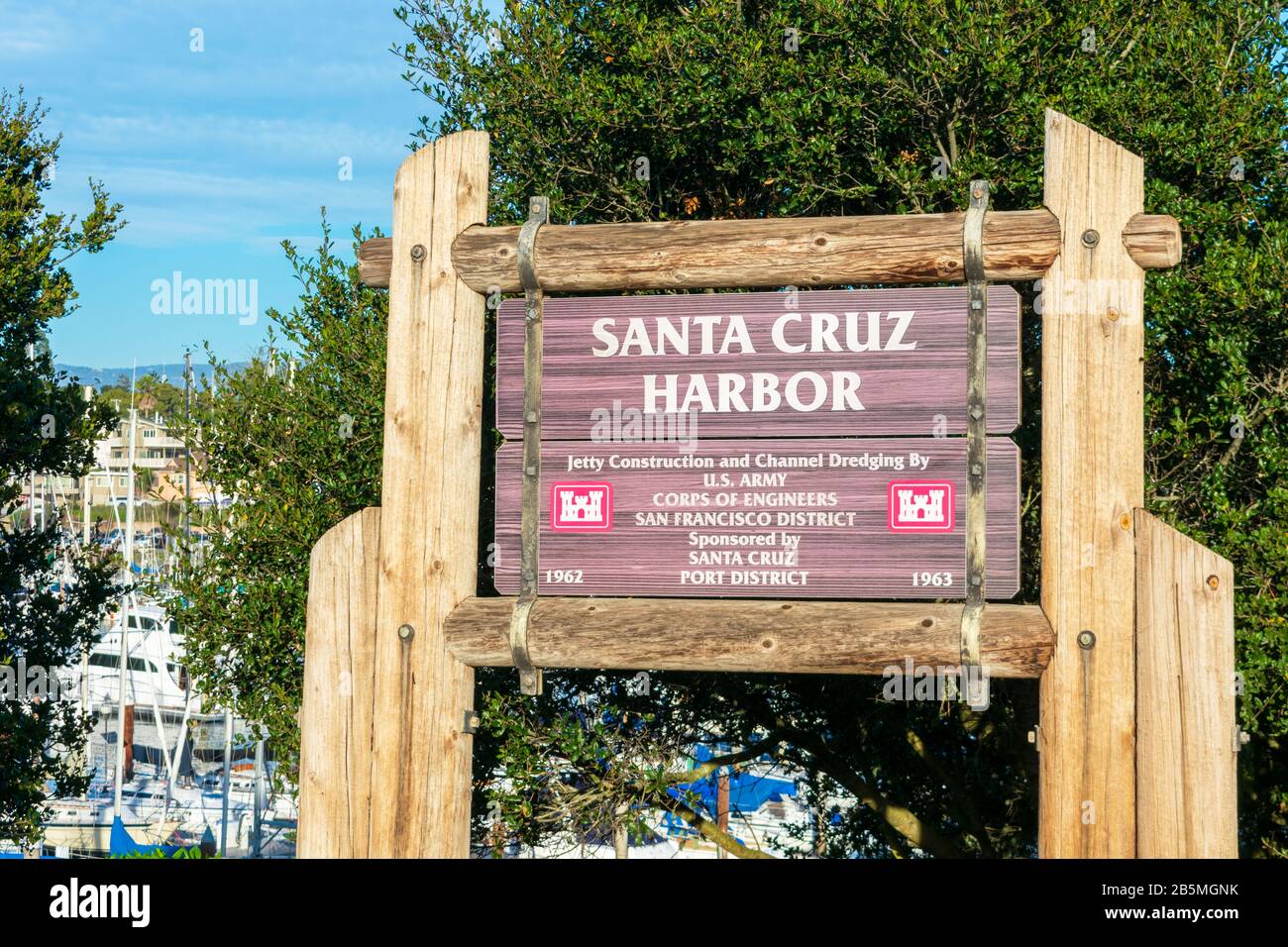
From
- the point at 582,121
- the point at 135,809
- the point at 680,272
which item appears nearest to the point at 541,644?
the point at 680,272

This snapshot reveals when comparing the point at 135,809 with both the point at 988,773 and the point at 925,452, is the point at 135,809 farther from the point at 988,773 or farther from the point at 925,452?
the point at 925,452

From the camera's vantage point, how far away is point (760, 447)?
593 cm

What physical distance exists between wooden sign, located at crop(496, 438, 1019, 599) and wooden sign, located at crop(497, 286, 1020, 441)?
115 millimetres

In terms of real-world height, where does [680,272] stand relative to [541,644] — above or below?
above

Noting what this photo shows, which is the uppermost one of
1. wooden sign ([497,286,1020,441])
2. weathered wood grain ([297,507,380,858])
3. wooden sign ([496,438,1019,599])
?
wooden sign ([497,286,1020,441])

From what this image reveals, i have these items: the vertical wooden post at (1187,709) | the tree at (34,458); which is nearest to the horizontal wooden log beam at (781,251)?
the vertical wooden post at (1187,709)

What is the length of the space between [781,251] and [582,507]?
→ 5.25 feet

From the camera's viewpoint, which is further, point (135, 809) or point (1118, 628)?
point (135, 809)

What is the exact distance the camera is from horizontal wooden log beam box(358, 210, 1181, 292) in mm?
5742

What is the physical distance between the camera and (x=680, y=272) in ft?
20.2

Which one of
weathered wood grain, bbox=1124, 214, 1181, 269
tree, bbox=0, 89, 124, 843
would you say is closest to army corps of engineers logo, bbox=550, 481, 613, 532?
weathered wood grain, bbox=1124, 214, 1181, 269

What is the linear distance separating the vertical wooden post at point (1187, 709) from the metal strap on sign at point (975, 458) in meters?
0.73

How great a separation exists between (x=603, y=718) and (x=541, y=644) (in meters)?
4.21

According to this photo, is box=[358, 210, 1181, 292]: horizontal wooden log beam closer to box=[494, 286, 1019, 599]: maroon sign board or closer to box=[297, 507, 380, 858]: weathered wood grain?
box=[494, 286, 1019, 599]: maroon sign board
